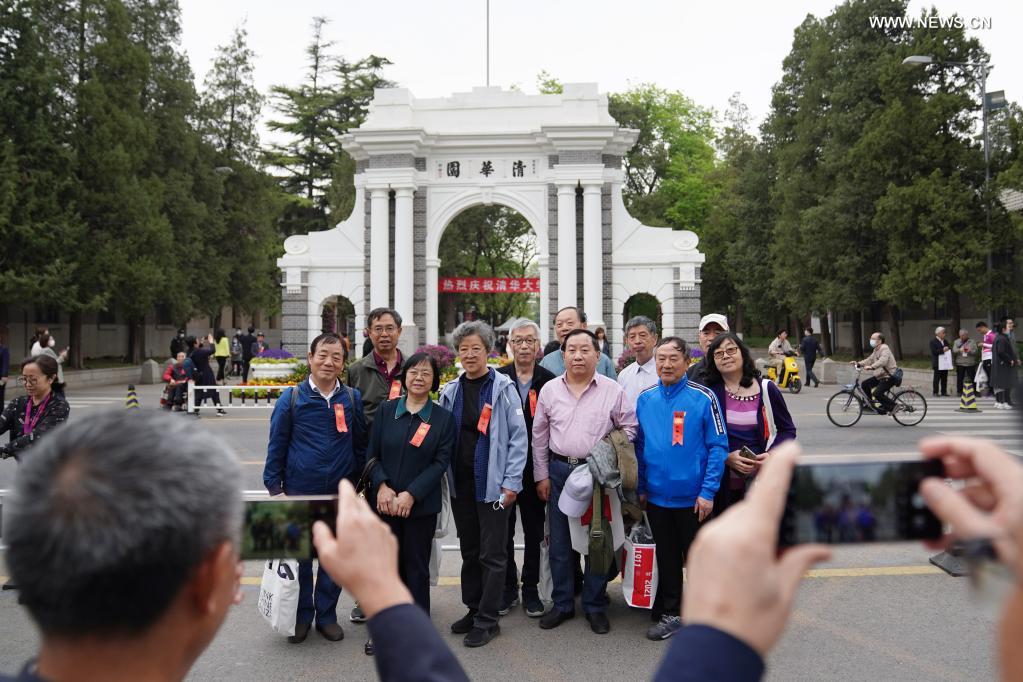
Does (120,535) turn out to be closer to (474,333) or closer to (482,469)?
(482,469)

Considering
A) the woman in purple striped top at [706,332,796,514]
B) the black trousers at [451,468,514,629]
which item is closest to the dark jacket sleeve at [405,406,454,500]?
the black trousers at [451,468,514,629]

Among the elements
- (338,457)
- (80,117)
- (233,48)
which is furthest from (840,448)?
(233,48)

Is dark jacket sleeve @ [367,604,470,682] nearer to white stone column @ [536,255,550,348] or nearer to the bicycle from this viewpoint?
the bicycle

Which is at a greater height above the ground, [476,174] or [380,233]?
[476,174]

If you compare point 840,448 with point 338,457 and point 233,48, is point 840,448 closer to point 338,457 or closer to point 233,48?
point 338,457

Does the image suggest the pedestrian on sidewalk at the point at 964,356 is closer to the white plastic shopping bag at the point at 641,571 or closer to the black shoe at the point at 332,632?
the white plastic shopping bag at the point at 641,571

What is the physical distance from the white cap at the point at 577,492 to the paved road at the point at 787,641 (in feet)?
2.35

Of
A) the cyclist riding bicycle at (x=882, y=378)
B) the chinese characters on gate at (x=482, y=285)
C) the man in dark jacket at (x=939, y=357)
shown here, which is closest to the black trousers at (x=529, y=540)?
the cyclist riding bicycle at (x=882, y=378)

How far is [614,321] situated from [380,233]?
7.69 meters

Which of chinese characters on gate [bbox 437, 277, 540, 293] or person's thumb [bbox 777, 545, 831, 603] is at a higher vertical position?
chinese characters on gate [bbox 437, 277, 540, 293]

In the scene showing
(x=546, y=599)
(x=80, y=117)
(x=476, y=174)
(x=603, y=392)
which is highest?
(x=80, y=117)

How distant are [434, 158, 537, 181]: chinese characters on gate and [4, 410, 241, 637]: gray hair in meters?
24.8

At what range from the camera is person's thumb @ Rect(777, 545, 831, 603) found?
0.98 meters

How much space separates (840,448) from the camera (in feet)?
37.9
